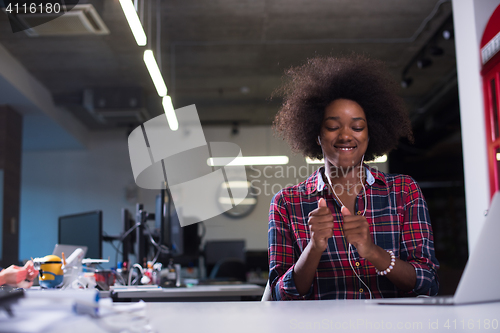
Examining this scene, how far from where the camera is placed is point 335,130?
155cm

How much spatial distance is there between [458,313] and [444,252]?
26.1 feet

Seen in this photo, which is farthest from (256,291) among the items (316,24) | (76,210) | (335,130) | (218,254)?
(76,210)

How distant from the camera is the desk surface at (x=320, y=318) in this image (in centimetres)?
67

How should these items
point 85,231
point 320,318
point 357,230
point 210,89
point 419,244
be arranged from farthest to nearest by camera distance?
point 210,89
point 85,231
point 419,244
point 357,230
point 320,318

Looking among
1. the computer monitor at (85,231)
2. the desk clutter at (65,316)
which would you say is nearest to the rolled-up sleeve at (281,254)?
the desk clutter at (65,316)

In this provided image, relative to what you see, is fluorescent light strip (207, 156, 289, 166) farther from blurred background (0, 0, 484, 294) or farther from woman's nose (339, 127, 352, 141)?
woman's nose (339, 127, 352, 141)

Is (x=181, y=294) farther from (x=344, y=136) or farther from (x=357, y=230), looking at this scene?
(x=357, y=230)

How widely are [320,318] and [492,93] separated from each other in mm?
2694

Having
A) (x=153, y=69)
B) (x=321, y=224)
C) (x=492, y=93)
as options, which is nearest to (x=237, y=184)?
(x=153, y=69)

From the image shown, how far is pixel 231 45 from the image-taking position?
513 centimetres

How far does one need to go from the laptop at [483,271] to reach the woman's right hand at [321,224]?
12.2 inches

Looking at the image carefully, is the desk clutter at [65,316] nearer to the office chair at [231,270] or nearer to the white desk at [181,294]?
the white desk at [181,294]

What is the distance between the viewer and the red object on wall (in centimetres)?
280

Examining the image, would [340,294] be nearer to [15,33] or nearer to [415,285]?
[415,285]
